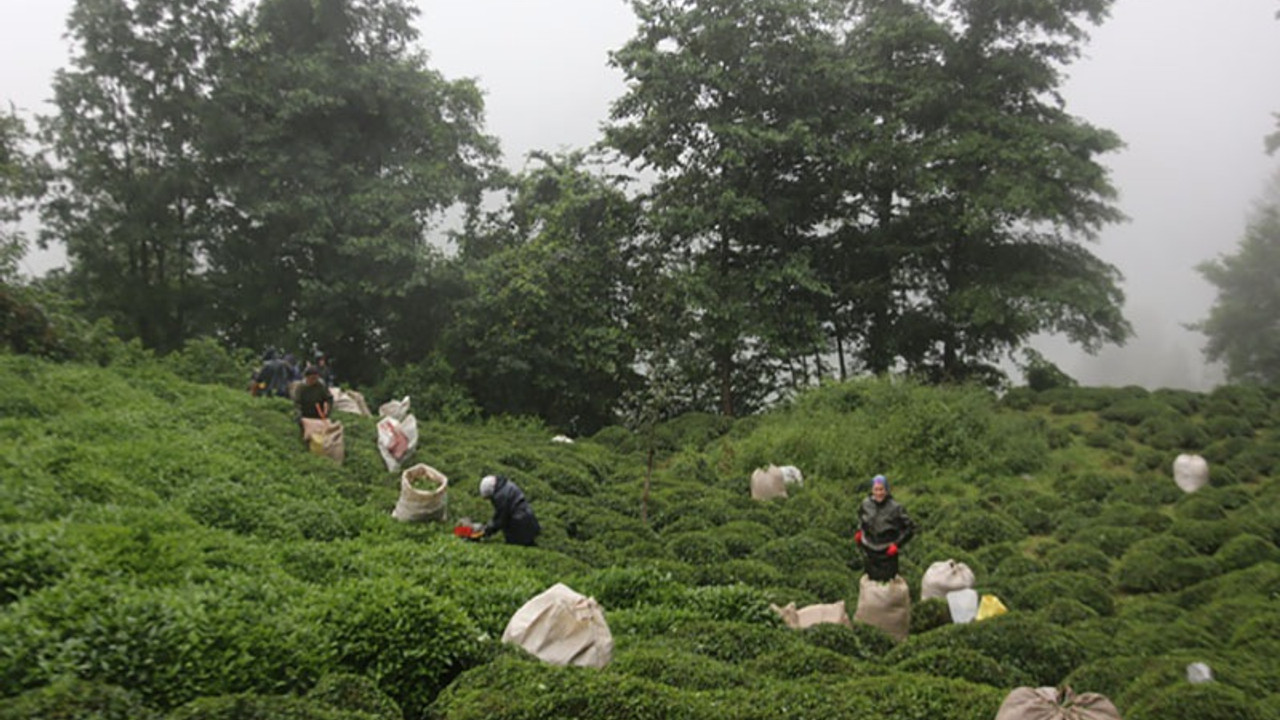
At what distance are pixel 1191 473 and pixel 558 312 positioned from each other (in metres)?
15.3

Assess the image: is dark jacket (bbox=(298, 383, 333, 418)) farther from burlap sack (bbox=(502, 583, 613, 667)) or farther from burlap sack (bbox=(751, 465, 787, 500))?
burlap sack (bbox=(502, 583, 613, 667))

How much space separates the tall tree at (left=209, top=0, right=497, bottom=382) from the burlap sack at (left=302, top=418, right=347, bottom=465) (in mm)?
11086

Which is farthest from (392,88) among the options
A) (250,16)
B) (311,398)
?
(311,398)

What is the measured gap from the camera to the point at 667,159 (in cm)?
2297

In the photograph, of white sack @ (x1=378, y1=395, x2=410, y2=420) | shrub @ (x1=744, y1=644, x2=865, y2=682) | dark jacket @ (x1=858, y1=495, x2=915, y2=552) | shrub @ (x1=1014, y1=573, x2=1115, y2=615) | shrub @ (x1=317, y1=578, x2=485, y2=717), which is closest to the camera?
shrub @ (x1=317, y1=578, x2=485, y2=717)

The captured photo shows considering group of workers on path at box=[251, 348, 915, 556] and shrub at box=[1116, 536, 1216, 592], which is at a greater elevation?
group of workers on path at box=[251, 348, 915, 556]

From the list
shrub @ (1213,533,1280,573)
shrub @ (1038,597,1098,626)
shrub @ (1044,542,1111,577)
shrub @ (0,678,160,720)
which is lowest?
shrub @ (1038,597,1098,626)

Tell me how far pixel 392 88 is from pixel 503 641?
21.7m

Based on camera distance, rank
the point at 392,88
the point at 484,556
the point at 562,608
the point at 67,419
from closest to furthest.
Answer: the point at 562,608 < the point at 484,556 < the point at 67,419 < the point at 392,88

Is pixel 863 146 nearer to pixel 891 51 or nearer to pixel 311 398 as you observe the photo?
pixel 891 51

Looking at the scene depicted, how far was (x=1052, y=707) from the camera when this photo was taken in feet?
14.6

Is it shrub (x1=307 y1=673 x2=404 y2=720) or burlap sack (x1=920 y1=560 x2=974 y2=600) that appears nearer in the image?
shrub (x1=307 y1=673 x2=404 y2=720)

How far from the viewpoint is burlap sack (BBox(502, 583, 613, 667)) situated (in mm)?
5574

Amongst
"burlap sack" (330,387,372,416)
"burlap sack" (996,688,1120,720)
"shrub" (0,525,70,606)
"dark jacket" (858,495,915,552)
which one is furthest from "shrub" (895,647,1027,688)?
"burlap sack" (330,387,372,416)
